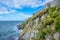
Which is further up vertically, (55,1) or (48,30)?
(55,1)

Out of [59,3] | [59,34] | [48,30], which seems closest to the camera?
[59,34]

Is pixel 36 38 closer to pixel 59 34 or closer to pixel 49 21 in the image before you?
pixel 49 21

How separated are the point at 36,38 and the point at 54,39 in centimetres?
207

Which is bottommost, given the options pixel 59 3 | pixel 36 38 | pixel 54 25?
pixel 36 38

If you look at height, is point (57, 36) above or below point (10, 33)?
above

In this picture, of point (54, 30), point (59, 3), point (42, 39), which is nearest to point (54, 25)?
point (54, 30)

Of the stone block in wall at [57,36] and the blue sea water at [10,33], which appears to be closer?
the stone block in wall at [57,36]

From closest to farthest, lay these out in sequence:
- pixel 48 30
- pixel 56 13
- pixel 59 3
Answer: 1. pixel 48 30
2. pixel 56 13
3. pixel 59 3

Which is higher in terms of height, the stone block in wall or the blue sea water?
the stone block in wall

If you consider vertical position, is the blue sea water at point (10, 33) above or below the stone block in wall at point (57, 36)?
below

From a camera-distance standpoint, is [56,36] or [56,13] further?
[56,13]

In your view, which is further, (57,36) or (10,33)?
(10,33)

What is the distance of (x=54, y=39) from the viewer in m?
12.7

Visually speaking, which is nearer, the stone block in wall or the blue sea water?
the stone block in wall
